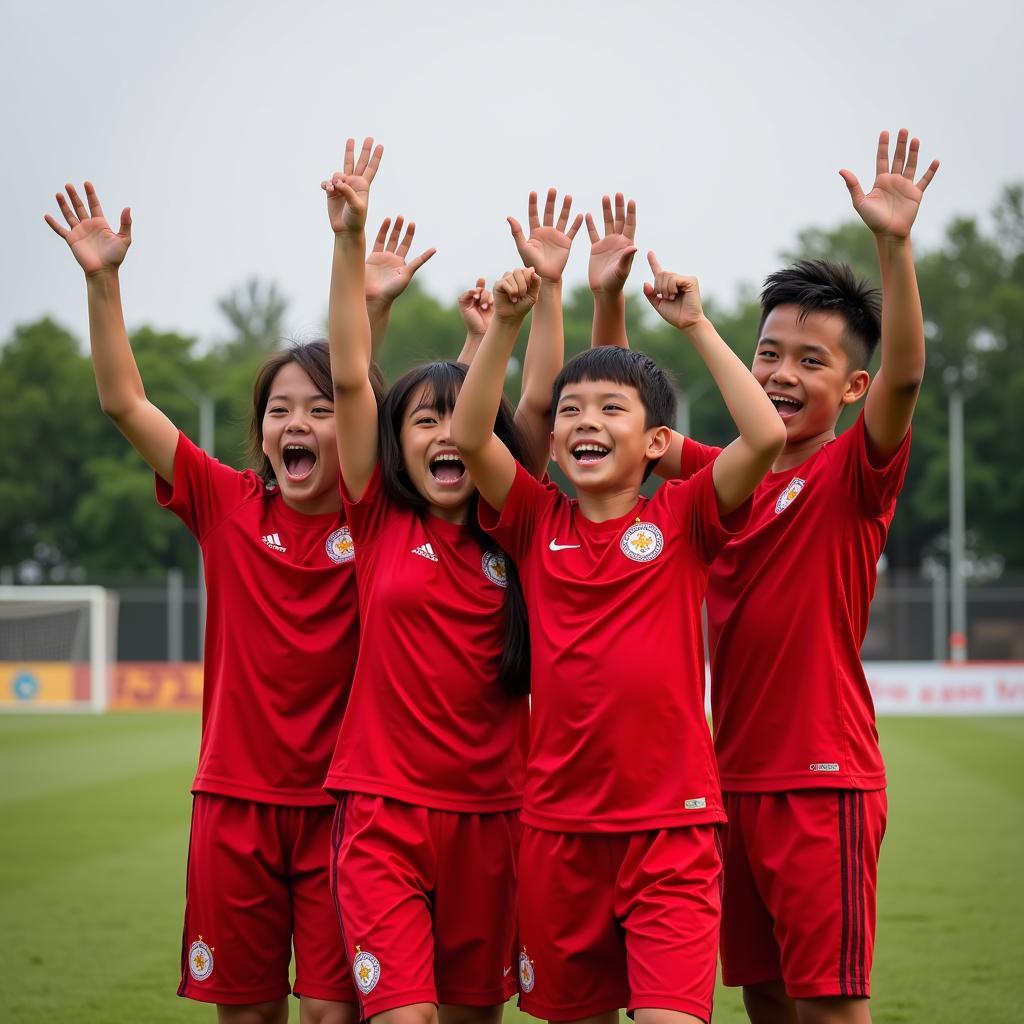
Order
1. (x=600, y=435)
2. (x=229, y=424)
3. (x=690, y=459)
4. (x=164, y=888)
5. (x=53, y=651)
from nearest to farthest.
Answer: (x=600, y=435)
(x=690, y=459)
(x=164, y=888)
(x=53, y=651)
(x=229, y=424)

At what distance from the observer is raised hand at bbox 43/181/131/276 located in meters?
4.50

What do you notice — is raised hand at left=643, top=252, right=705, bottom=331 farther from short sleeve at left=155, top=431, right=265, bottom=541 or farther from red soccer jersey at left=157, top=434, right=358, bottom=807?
short sleeve at left=155, top=431, right=265, bottom=541

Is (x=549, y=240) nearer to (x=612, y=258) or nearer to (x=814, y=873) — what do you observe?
(x=612, y=258)

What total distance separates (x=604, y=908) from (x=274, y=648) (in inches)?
50.1

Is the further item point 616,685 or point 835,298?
point 835,298

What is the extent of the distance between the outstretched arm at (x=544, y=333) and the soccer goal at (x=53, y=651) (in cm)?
2312

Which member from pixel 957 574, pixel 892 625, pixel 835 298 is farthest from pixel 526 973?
pixel 892 625

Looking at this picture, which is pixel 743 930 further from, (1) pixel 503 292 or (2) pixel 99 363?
(2) pixel 99 363

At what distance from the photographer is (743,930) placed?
14.1 ft

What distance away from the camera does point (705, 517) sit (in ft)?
13.1

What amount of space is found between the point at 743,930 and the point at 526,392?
179cm

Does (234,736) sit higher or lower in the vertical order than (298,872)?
higher

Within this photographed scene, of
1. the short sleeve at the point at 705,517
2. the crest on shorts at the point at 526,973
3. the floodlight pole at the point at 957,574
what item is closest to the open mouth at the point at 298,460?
the short sleeve at the point at 705,517

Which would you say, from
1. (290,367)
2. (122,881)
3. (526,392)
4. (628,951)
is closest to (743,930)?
(628,951)
